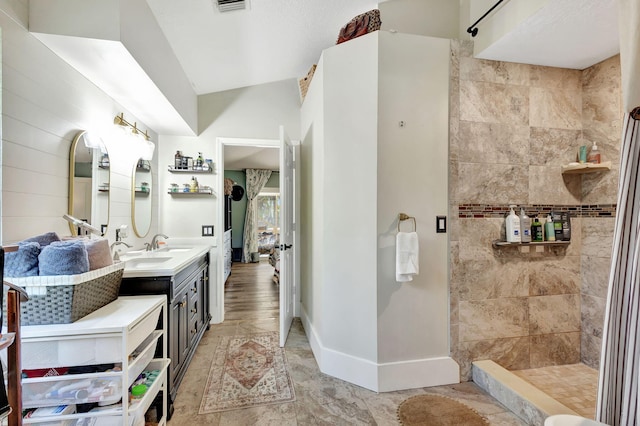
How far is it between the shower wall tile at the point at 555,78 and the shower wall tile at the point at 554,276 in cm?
136

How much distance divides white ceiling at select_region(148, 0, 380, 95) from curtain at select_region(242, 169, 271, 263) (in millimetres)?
4461

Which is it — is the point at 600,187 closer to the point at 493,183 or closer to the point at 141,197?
the point at 493,183

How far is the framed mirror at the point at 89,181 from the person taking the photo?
180cm

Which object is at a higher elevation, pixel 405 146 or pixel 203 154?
pixel 203 154

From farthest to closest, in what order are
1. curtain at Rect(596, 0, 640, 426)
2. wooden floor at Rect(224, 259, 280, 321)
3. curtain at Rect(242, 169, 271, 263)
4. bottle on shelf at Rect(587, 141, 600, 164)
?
curtain at Rect(242, 169, 271, 263), wooden floor at Rect(224, 259, 280, 321), bottle on shelf at Rect(587, 141, 600, 164), curtain at Rect(596, 0, 640, 426)

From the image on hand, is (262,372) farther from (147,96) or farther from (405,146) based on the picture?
(147,96)

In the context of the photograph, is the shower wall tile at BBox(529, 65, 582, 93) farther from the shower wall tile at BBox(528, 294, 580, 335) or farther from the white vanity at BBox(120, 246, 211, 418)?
the white vanity at BBox(120, 246, 211, 418)

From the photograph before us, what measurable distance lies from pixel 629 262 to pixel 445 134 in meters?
1.30

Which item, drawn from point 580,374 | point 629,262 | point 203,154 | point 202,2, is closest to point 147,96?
point 202,2

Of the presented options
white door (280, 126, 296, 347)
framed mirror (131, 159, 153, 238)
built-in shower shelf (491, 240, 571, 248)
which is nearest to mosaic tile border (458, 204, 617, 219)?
built-in shower shelf (491, 240, 571, 248)

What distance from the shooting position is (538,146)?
7.33 feet

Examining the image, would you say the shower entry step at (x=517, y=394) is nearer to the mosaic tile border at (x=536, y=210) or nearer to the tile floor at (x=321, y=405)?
the tile floor at (x=321, y=405)

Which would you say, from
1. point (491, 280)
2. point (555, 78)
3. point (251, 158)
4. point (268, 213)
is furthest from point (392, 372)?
point (268, 213)

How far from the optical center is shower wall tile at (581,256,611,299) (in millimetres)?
2146
